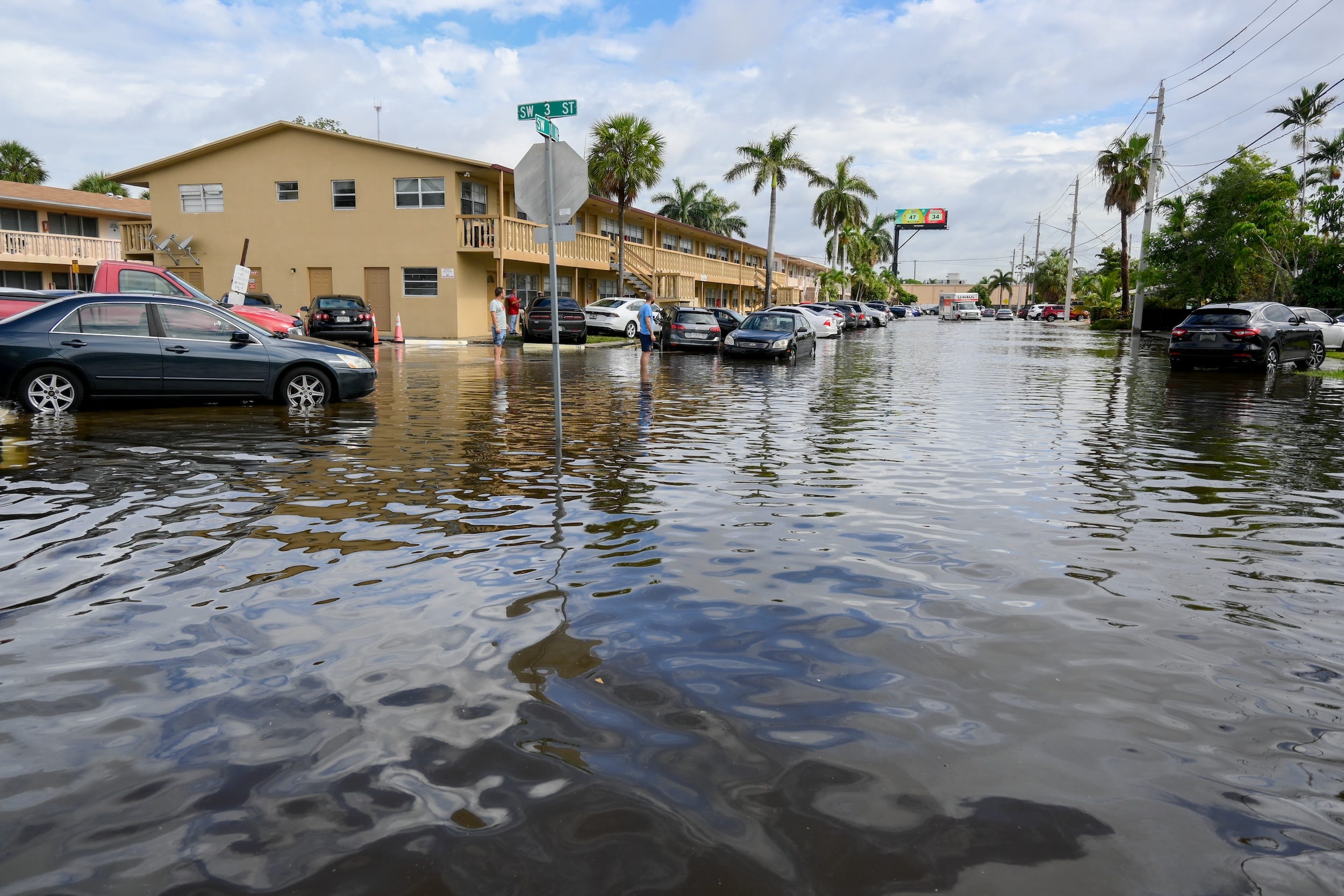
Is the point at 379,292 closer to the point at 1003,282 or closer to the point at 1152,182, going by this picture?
the point at 1152,182

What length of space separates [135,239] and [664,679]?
38.9m

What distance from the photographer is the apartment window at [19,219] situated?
38.9 meters

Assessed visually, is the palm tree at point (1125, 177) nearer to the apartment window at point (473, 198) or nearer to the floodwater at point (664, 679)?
the apartment window at point (473, 198)

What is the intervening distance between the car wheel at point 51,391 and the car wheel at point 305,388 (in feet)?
7.58

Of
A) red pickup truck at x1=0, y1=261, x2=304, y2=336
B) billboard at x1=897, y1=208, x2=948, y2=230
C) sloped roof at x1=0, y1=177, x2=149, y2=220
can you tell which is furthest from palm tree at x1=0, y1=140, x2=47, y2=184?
billboard at x1=897, y1=208, x2=948, y2=230

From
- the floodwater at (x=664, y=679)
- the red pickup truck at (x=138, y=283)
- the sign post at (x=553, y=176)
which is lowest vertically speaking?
the floodwater at (x=664, y=679)

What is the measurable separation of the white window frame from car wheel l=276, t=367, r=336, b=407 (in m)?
22.0

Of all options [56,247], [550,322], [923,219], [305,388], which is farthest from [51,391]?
[923,219]

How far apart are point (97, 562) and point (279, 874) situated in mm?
3608

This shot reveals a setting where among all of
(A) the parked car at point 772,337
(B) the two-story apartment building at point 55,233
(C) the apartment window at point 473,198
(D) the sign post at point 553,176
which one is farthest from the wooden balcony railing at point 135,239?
(D) the sign post at point 553,176

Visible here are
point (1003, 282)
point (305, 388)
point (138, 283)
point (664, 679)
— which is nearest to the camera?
point (664, 679)

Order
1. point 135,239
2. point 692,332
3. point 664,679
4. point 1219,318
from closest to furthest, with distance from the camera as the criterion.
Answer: point 664,679 → point 1219,318 → point 692,332 → point 135,239

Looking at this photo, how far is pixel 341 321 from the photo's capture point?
2627 cm

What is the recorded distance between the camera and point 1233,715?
3.57 m
